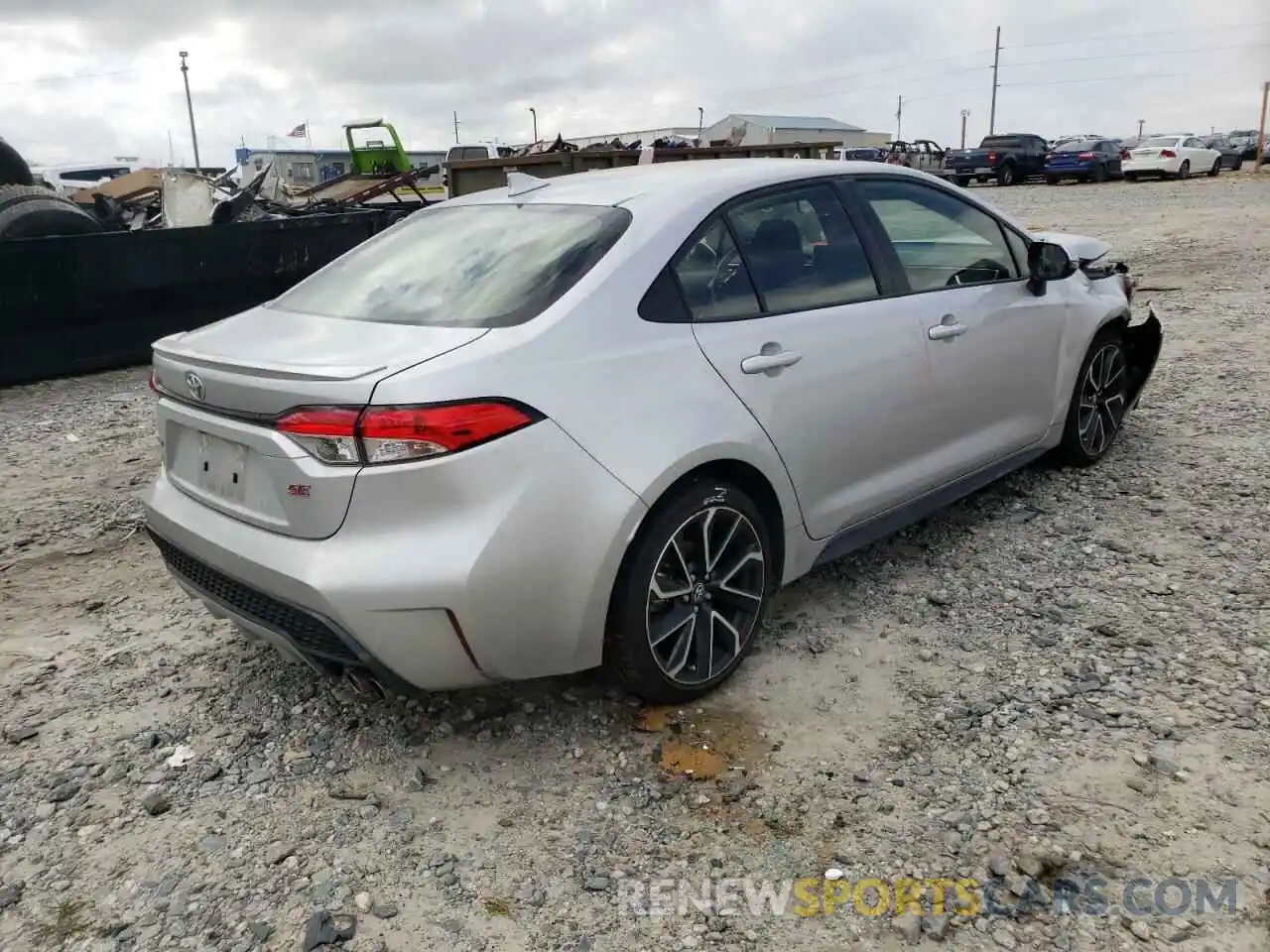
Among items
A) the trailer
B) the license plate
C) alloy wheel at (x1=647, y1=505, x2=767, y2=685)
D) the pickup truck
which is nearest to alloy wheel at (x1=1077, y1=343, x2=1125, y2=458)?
A: alloy wheel at (x1=647, y1=505, x2=767, y2=685)

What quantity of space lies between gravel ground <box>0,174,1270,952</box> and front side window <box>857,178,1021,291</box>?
114 cm

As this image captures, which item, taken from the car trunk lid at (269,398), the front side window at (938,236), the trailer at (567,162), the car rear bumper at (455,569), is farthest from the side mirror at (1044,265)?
the trailer at (567,162)

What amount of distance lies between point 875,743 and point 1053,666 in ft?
2.52

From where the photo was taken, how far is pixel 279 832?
8.95 feet

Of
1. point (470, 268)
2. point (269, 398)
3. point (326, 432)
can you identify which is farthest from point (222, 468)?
point (470, 268)

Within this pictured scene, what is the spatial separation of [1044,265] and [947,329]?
2.83ft

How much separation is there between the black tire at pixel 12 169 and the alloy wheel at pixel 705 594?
10407mm

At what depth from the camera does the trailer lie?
11781 millimetres

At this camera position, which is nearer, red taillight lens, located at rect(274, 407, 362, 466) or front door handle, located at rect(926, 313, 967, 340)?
red taillight lens, located at rect(274, 407, 362, 466)

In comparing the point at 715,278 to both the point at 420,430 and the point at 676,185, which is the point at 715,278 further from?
the point at 420,430

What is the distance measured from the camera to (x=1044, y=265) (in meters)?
4.41

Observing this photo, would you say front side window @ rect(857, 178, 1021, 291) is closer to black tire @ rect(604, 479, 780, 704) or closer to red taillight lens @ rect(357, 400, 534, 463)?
black tire @ rect(604, 479, 780, 704)

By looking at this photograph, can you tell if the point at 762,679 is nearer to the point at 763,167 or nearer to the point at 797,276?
→ the point at 797,276

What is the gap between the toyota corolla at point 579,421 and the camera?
Answer: 2.58 meters
